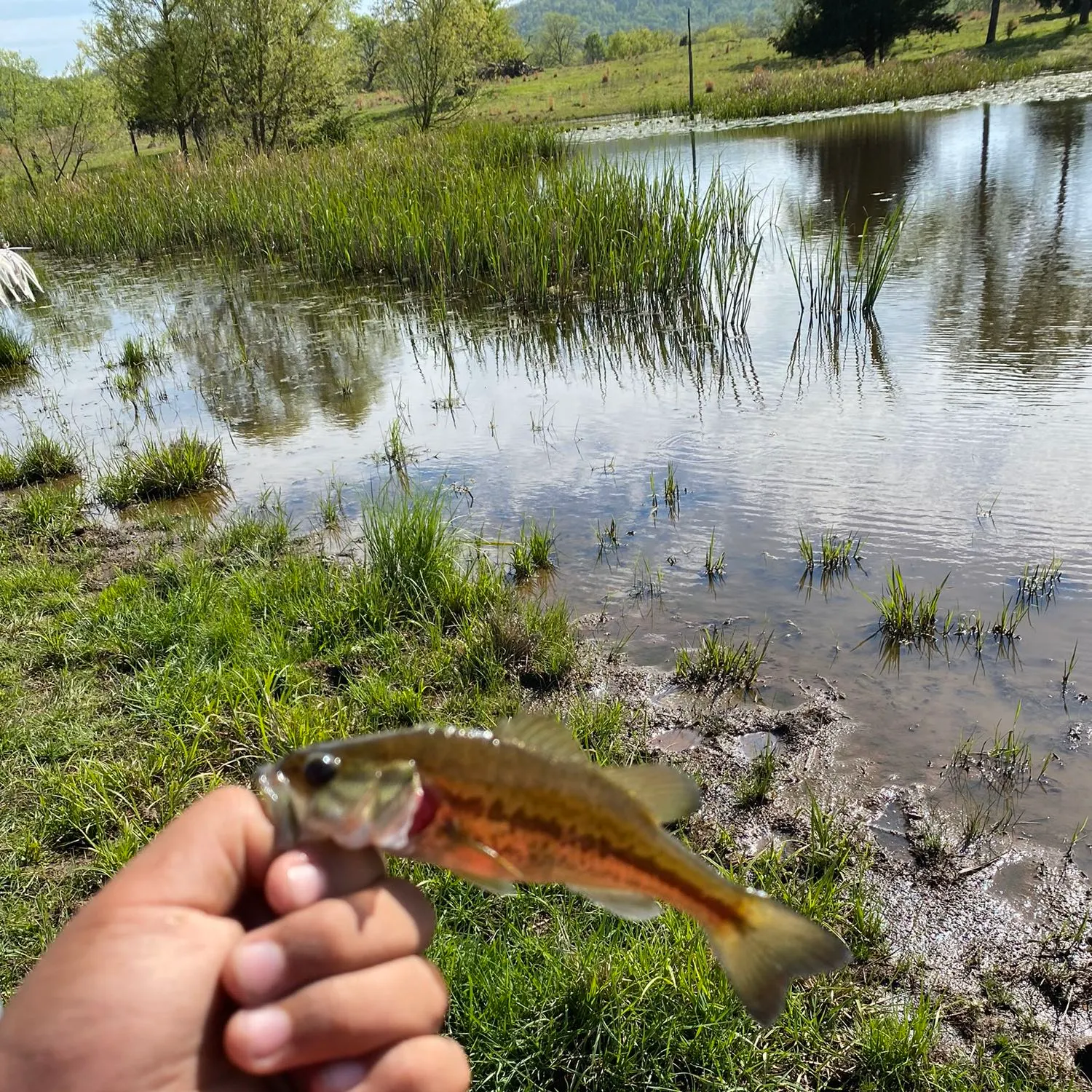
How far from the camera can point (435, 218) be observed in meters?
13.5

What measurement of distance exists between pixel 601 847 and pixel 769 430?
22.8 ft

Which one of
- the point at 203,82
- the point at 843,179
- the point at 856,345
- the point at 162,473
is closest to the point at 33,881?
the point at 162,473

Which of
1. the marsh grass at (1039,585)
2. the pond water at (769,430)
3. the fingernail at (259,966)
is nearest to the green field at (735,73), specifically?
the pond water at (769,430)

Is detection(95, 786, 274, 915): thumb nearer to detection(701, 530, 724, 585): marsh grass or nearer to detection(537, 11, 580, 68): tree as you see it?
detection(701, 530, 724, 585): marsh grass

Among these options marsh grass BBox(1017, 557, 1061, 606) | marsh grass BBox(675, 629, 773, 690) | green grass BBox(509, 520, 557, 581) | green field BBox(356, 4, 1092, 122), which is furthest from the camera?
green field BBox(356, 4, 1092, 122)

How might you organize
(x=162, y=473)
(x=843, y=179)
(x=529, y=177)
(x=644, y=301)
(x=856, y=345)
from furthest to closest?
(x=843, y=179), (x=529, y=177), (x=644, y=301), (x=856, y=345), (x=162, y=473)

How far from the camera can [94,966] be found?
938mm

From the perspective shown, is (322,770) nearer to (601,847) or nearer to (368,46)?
(601,847)

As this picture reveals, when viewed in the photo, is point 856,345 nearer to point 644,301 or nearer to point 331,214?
point 644,301

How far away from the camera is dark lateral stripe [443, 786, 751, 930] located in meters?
1.05

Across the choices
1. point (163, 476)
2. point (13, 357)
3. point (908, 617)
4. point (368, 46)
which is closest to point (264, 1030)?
point (908, 617)

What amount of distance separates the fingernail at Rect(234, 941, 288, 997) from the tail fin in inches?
23.0

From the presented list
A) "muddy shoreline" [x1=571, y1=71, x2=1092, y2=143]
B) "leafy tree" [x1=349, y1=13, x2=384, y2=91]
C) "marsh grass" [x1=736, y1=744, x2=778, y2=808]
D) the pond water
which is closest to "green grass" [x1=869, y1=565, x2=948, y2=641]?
the pond water

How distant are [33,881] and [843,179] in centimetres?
1973
